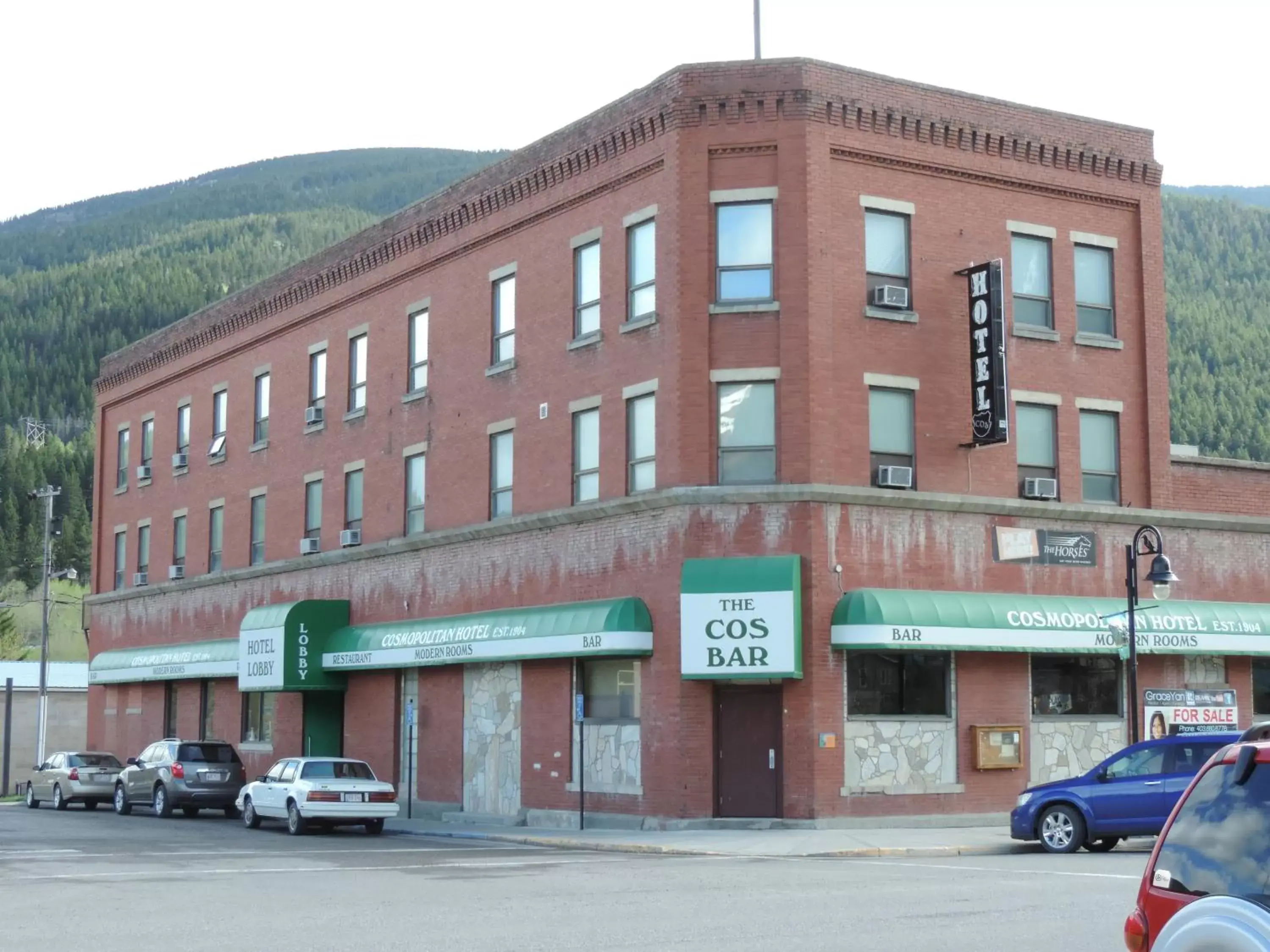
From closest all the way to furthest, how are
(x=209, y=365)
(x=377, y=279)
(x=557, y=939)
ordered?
(x=557, y=939) → (x=377, y=279) → (x=209, y=365)

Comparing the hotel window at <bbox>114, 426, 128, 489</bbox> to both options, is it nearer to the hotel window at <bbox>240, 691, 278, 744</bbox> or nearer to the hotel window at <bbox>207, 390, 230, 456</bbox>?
the hotel window at <bbox>207, 390, 230, 456</bbox>

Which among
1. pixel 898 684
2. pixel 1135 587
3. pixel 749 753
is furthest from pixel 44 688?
pixel 1135 587

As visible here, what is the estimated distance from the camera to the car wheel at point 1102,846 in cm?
2272

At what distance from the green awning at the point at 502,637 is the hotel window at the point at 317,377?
6825mm

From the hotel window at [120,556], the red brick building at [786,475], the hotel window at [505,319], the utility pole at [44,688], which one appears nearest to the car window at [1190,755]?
the red brick building at [786,475]

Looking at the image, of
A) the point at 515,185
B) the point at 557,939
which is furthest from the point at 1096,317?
the point at 557,939

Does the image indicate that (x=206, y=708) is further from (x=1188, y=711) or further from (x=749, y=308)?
(x=1188, y=711)

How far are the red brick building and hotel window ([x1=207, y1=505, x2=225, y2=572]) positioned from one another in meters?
9.59

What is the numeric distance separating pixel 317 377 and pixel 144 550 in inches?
511

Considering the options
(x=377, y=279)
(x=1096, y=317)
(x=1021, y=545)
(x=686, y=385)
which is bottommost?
(x=1021, y=545)

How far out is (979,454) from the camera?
30219 millimetres

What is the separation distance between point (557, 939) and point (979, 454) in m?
19.0

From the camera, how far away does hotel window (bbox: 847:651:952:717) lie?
28094 millimetres

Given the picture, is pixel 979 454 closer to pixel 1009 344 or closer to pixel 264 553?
pixel 1009 344
